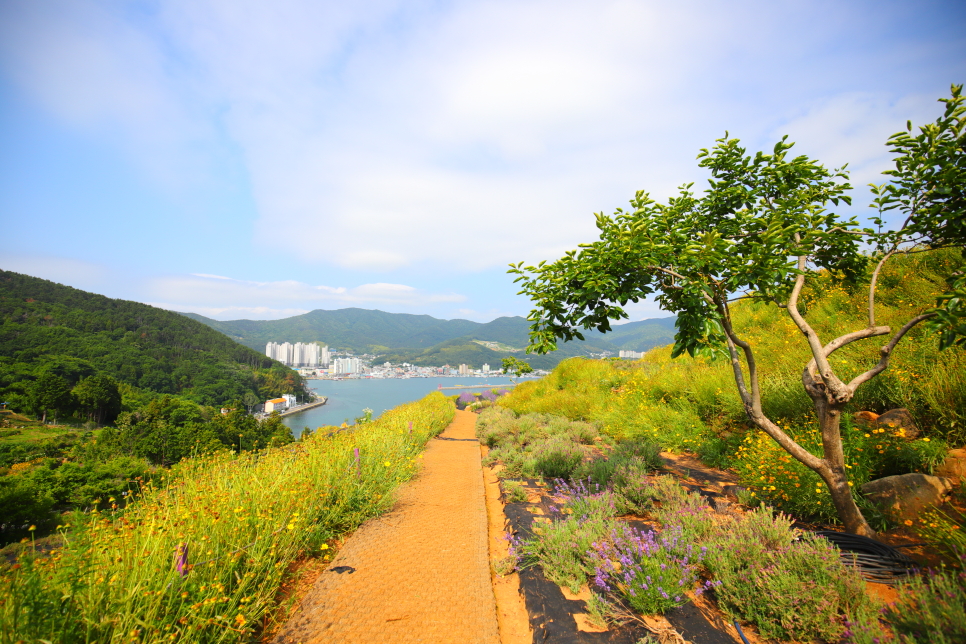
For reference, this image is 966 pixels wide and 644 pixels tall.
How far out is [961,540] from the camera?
2160 mm

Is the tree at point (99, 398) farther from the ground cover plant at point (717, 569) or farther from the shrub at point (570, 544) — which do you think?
the ground cover plant at point (717, 569)

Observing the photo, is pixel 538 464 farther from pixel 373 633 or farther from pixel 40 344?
pixel 40 344

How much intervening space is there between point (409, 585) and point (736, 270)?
3.86 metres

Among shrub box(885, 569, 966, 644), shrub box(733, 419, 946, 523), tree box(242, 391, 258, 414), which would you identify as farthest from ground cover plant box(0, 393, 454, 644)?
tree box(242, 391, 258, 414)

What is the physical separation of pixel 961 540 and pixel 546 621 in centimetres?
268

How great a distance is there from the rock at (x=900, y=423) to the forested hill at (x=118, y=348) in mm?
73936

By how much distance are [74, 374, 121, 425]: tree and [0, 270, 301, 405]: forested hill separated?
788cm

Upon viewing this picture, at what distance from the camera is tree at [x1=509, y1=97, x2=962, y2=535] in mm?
2873

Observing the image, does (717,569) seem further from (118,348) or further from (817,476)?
(118,348)

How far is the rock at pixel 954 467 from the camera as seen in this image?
10.0 feet

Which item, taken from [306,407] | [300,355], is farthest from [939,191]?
[300,355]

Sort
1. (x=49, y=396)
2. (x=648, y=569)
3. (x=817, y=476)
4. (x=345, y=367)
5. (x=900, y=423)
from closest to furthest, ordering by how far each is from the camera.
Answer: (x=648, y=569)
(x=817, y=476)
(x=900, y=423)
(x=49, y=396)
(x=345, y=367)

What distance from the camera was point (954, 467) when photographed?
10.3 feet

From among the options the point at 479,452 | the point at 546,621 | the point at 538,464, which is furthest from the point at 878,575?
the point at 479,452
